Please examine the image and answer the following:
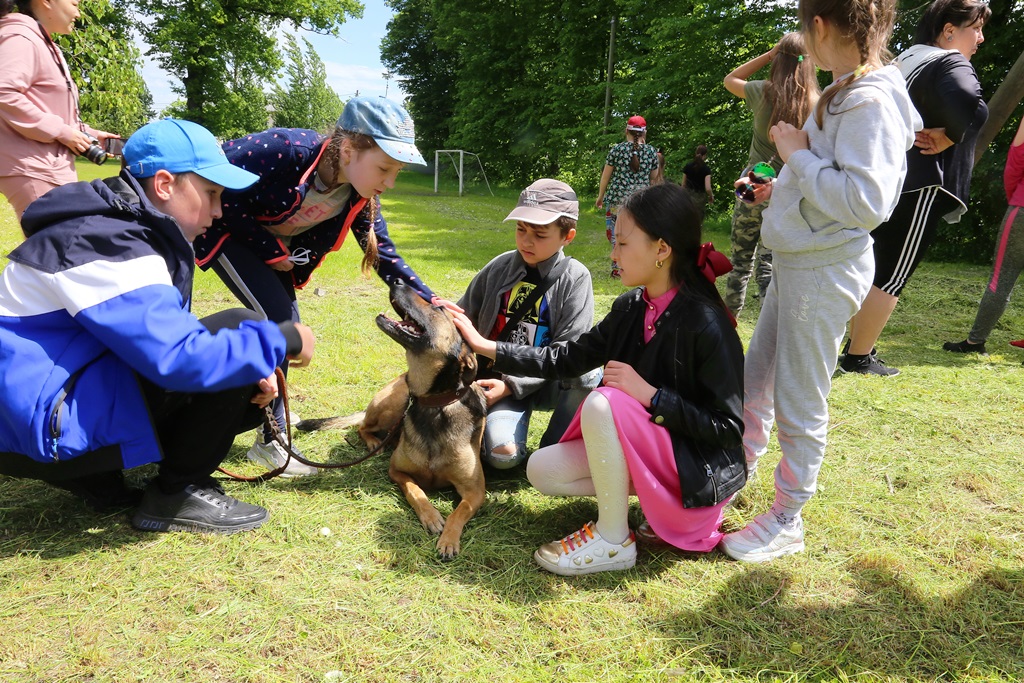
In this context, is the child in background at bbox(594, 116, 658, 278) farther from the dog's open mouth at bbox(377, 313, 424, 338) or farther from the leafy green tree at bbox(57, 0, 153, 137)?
the leafy green tree at bbox(57, 0, 153, 137)

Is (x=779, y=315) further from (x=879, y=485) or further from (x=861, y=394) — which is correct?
(x=861, y=394)

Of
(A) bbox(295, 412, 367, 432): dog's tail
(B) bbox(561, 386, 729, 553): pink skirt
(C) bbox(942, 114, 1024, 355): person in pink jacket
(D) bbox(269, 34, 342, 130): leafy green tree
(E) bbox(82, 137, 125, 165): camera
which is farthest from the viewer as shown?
(D) bbox(269, 34, 342, 130): leafy green tree

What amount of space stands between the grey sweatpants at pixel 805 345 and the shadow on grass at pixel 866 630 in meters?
0.47

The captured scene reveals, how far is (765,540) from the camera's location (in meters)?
2.96

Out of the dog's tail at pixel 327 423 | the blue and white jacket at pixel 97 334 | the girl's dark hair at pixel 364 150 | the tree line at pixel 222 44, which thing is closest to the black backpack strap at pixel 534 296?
the girl's dark hair at pixel 364 150

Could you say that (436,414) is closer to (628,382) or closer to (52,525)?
(628,382)

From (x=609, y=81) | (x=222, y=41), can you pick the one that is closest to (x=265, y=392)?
(x=609, y=81)

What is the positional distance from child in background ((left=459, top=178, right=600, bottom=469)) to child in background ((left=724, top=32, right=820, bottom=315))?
1.13 m

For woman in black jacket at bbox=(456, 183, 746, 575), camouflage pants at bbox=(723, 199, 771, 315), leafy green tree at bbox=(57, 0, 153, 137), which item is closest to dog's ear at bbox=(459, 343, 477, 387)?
woman in black jacket at bbox=(456, 183, 746, 575)

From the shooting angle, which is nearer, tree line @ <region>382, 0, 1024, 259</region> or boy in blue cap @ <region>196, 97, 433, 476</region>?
boy in blue cap @ <region>196, 97, 433, 476</region>

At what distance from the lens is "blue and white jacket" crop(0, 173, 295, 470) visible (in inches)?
92.1

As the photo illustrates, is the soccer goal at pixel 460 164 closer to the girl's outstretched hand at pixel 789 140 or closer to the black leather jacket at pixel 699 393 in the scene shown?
the girl's outstretched hand at pixel 789 140

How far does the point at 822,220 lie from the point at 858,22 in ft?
2.42

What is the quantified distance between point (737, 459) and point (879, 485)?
144 centimetres
